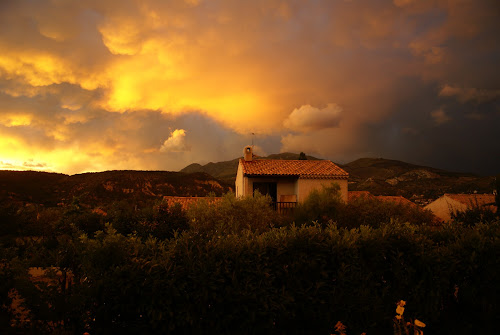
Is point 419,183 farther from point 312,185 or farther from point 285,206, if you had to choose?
point 285,206

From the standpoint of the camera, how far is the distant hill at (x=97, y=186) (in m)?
38.5

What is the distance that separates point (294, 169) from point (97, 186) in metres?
32.5

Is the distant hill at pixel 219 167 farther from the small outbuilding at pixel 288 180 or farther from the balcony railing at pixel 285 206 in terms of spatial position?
the balcony railing at pixel 285 206

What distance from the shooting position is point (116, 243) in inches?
202

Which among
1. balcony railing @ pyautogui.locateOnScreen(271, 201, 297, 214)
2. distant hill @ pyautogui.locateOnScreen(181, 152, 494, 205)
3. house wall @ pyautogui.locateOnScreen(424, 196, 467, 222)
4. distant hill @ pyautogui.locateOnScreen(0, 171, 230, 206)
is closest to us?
balcony railing @ pyautogui.locateOnScreen(271, 201, 297, 214)

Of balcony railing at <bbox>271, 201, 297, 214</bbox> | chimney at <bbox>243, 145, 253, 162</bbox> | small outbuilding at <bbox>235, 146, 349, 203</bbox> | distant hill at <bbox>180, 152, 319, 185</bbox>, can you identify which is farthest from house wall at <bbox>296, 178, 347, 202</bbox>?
distant hill at <bbox>180, 152, 319, 185</bbox>

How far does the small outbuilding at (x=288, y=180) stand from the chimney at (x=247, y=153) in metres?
0.95

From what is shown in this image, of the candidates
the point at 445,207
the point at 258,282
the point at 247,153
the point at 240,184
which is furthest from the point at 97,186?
the point at 445,207

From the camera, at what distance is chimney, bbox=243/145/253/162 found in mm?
25236

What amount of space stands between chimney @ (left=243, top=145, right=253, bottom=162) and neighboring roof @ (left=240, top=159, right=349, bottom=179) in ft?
1.08

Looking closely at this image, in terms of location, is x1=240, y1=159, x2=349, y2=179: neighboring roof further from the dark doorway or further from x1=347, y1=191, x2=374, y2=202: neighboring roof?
x1=347, y1=191, x2=374, y2=202: neighboring roof

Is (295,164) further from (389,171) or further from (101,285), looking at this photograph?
(389,171)

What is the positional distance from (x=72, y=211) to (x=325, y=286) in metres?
19.4

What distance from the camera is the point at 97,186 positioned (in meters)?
42.4
